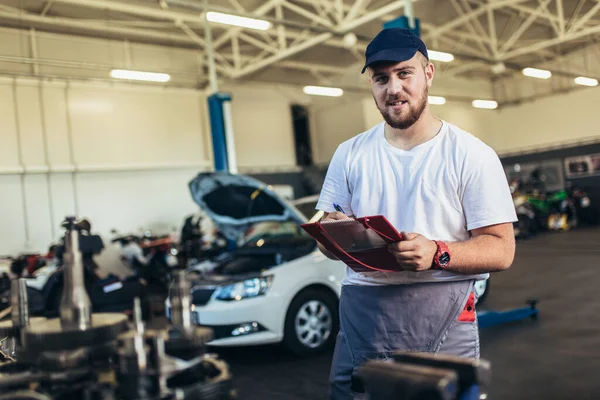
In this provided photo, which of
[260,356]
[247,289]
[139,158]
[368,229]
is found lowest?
[260,356]

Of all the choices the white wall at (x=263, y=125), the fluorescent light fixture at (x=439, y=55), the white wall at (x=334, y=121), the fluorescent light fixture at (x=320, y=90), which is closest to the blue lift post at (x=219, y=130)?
the fluorescent light fixture at (x=320, y=90)

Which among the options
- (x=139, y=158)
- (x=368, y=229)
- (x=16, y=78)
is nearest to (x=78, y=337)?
(x=368, y=229)

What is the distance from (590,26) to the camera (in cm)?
1409

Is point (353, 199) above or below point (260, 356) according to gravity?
above

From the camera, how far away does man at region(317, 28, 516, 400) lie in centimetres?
164

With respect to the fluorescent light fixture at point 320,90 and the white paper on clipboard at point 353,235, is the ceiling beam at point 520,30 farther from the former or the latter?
the white paper on clipboard at point 353,235

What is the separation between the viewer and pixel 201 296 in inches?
208

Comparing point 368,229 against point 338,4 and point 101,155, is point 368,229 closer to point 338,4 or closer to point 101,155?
point 338,4

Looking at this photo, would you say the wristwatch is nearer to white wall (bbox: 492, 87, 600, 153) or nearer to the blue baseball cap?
the blue baseball cap

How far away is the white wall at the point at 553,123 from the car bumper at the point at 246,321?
3384 millimetres

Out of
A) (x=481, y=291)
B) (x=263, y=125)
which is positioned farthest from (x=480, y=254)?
(x=263, y=125)

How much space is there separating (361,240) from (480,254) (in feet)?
1.19

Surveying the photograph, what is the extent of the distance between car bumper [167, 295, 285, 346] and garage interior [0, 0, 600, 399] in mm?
2778

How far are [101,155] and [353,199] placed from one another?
13.4 metres
